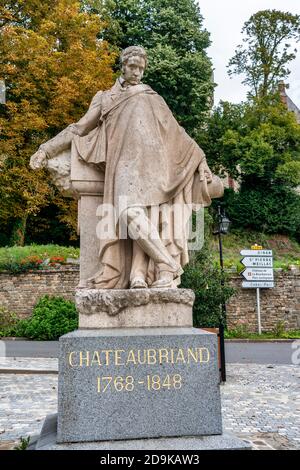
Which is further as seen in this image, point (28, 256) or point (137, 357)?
point (28, 256)

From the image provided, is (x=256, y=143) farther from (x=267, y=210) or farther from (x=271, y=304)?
(x=271, y=304)

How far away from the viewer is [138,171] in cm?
453

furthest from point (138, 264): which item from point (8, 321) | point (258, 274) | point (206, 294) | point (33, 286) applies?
point (258, 274)

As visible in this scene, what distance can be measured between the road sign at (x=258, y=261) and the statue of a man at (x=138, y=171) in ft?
53.9

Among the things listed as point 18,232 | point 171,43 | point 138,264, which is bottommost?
point 138,264

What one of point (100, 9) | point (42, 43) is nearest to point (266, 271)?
point (42, 43)

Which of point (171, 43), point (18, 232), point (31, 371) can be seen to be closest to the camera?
point (31, 371)

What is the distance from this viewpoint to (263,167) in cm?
2938

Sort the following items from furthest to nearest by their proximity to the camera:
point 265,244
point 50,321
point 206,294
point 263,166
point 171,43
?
point 263,166, point 265,244, point 171,43, point 50,321, point 206,294

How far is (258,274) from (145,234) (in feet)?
57.3

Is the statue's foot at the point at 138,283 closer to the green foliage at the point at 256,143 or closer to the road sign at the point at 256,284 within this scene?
the road sign at the point at 256,284

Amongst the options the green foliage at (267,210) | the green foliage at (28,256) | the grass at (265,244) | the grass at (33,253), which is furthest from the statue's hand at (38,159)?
the green foliage at (267,210)

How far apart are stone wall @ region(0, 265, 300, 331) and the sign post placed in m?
0.56

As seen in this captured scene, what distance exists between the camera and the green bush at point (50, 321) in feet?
55.6
